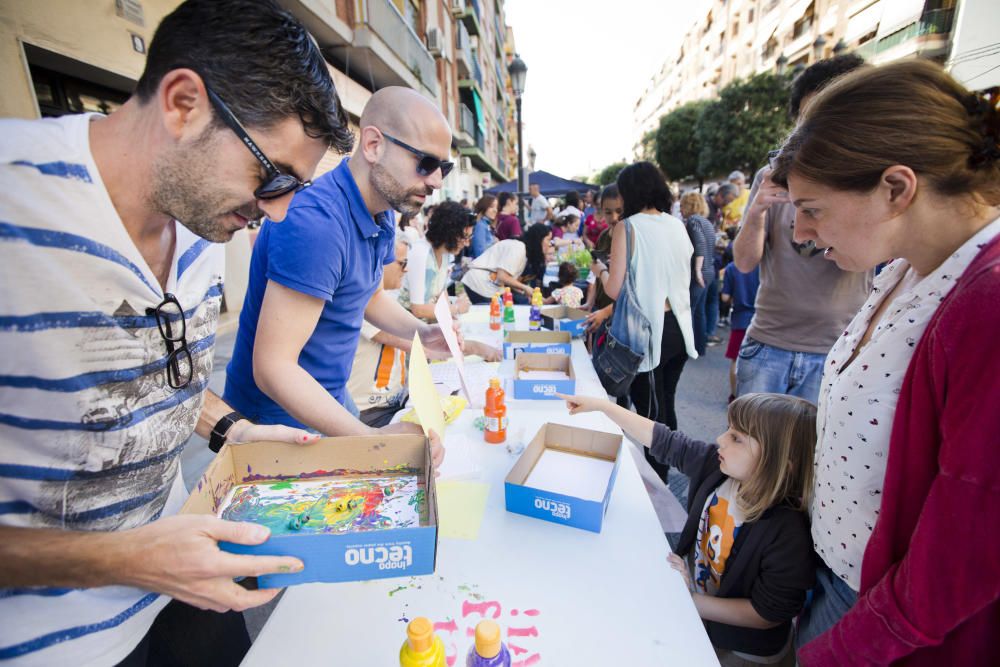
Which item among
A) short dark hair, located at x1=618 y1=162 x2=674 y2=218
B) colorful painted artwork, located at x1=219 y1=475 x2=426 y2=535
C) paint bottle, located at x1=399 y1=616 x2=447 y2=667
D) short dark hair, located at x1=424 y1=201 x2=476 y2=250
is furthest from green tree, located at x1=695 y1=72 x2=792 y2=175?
paint bottle, located at x1=399 y1=616 x2=447 y2=667

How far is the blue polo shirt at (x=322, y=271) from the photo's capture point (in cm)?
137

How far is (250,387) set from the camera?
1618mm

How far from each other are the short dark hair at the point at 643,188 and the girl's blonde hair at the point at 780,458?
1729 mm

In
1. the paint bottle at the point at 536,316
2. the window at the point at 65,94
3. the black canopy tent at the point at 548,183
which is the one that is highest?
the black canopy tent at the point at 548,183

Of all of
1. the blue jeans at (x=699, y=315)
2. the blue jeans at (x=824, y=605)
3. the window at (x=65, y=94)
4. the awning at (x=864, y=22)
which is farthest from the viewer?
the awning at (x=864, y=22)

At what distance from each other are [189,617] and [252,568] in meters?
0.68

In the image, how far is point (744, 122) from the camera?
22.3 m

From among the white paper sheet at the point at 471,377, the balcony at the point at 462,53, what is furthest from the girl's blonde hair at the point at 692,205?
the balcony at the point at 462,53

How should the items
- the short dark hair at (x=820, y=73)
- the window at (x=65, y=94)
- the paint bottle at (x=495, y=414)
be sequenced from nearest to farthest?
the paint bottle at (x=495, y=414)
the short dark hair at (x=820, y=73)
the window at (x=65, y=94)

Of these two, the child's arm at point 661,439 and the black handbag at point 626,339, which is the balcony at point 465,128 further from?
the child's arm at point 661,439

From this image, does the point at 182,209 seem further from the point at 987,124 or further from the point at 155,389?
the point at 987,124

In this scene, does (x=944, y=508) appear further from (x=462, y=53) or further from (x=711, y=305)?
(x=462, y=53)

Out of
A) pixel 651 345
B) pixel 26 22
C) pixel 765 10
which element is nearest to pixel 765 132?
pixel 765 10

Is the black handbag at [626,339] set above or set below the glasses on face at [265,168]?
below
